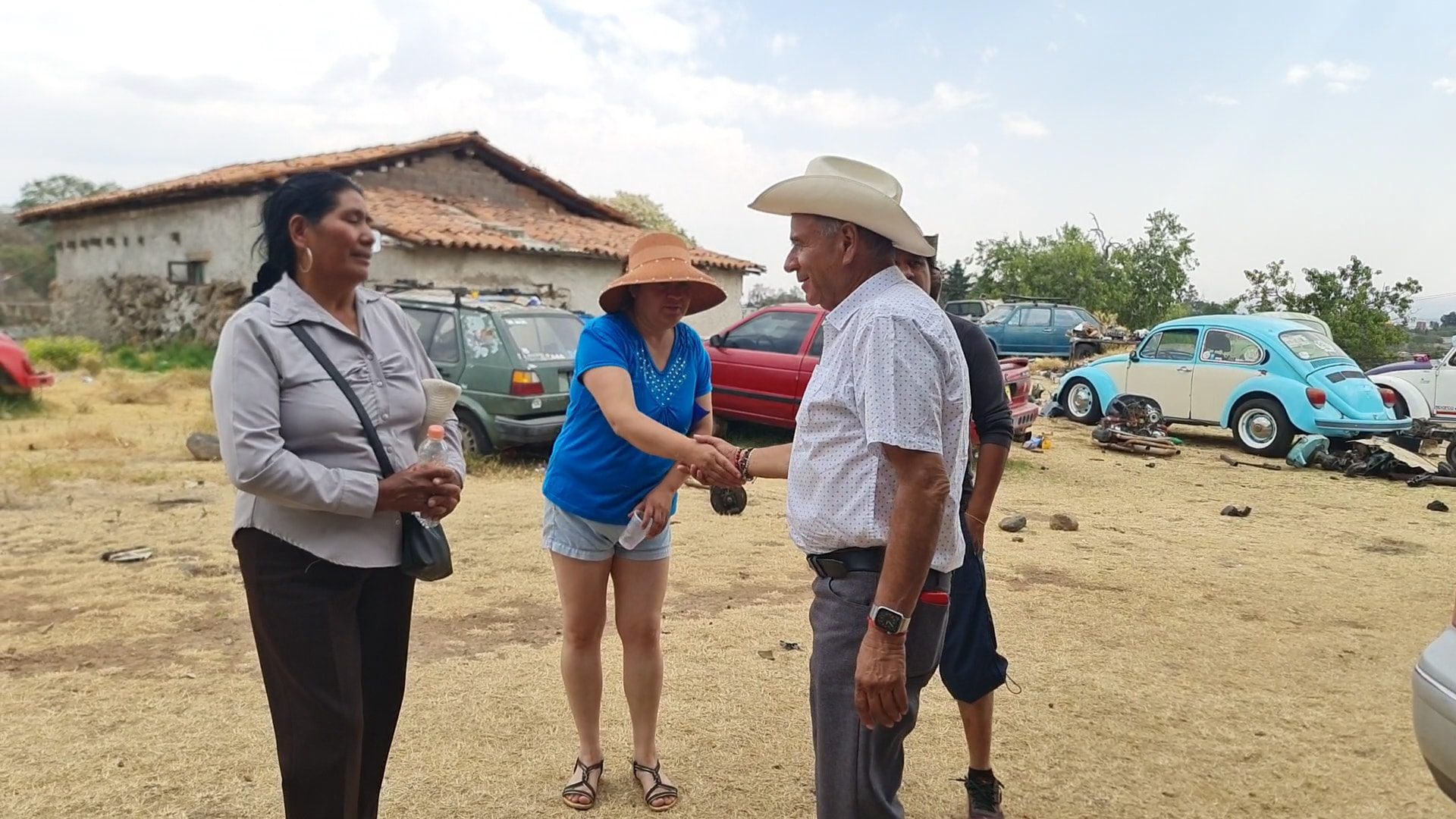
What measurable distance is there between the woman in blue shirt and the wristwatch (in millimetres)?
896

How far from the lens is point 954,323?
315cm

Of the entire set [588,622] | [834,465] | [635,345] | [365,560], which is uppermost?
[635,345]

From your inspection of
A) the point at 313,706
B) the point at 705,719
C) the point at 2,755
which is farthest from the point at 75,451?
the point at 313,706

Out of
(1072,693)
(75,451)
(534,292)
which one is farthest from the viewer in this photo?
(534,292)

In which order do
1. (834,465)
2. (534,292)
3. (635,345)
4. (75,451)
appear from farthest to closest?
(534,292) → (75,451) → (635,345) → (834,465)

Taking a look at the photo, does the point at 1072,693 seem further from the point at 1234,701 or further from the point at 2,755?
the point at 2,755

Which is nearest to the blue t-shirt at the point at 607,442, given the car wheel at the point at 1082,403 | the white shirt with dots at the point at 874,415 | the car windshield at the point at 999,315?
the white shirt with dots at the point at 874,415

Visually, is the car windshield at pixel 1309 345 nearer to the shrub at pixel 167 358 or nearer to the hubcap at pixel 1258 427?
the hubcap at pixel 1258 427

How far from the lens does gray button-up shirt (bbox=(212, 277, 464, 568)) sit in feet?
6.92

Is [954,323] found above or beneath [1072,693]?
above

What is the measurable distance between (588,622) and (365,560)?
2.98 feet

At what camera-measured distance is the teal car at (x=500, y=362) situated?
8.99 meters

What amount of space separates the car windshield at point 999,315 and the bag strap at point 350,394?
21221mm

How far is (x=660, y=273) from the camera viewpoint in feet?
9.71
